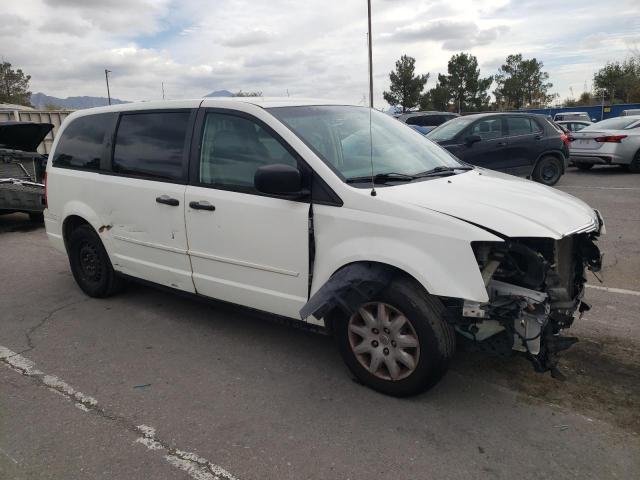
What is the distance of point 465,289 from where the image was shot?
9.04ft

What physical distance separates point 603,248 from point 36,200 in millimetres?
8452

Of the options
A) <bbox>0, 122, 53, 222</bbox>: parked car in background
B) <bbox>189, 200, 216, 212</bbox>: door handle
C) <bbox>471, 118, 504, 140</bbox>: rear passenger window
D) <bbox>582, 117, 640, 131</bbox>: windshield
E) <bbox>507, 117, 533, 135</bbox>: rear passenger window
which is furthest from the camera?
<bbox>582, 117, 640, 131</bbox>: windshield

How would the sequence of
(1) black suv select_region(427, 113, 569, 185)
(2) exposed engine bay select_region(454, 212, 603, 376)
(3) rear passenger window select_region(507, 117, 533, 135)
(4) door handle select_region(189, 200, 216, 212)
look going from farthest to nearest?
(3) rear passenger window select_region(507, 117, 533, 135) < (1) black suv select_region(427, 113, 569, 185) < (4) door handle select_region(189, 200, 216, 212) < (2) exposed engine bay select_region(454, 212, 603, 376)

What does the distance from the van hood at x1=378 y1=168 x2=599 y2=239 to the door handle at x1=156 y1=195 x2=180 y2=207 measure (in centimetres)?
165

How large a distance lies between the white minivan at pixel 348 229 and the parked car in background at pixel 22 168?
189 inches

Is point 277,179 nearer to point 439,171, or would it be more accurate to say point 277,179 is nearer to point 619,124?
point 439,171

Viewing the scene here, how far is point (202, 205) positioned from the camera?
12.4ft

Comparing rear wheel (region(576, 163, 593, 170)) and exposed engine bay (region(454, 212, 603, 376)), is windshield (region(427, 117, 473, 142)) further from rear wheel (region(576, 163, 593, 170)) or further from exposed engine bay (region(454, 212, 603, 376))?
exposed engine bay (region(454, 212, 603, 376))

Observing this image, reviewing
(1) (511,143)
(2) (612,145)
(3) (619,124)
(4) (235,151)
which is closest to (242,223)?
(4) (235,151)

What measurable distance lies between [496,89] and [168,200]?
68347 mm

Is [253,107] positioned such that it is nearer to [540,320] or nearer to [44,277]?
[540,320]

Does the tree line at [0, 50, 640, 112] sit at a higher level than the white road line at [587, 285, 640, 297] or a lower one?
higher

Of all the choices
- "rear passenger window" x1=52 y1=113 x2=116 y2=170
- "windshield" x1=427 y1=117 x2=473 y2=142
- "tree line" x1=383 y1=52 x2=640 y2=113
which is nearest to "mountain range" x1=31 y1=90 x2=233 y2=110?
"rear passenger window" x1=52 y1=113 x2=116 y2=170

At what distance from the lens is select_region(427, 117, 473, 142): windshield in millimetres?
10352
